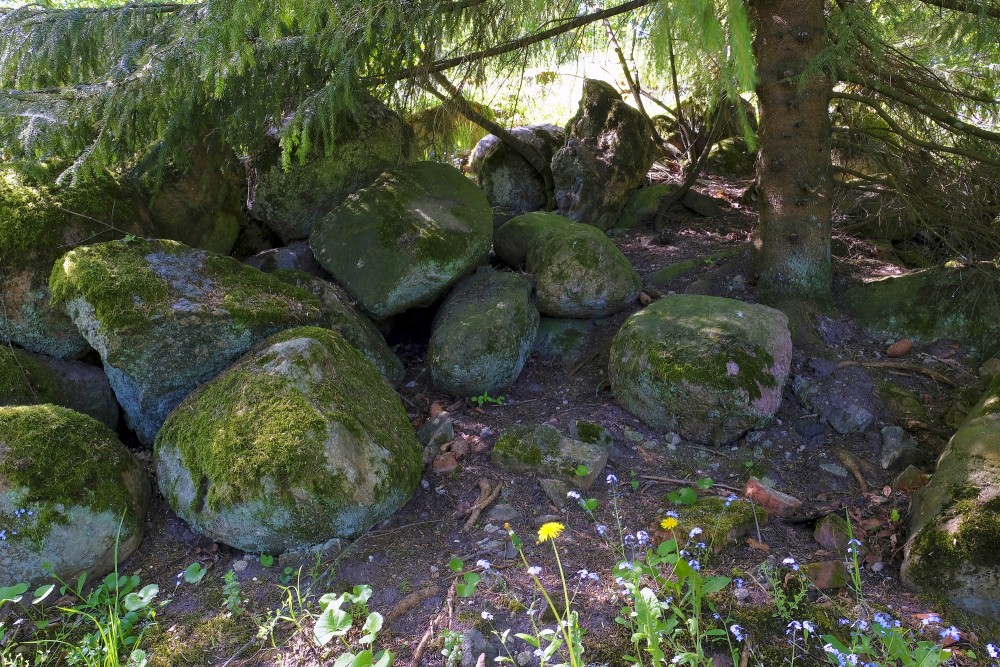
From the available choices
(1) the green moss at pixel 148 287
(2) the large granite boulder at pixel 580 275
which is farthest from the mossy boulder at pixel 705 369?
(1) the green moss at pixel 148 287

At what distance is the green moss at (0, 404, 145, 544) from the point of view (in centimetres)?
289

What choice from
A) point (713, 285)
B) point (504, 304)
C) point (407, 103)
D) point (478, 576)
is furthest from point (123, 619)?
point (713, 285)

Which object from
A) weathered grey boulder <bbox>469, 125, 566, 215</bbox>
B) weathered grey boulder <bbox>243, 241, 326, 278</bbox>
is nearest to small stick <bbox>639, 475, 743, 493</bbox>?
weathered grey boulder <bbox>243, 241, 326, 278</bbox>

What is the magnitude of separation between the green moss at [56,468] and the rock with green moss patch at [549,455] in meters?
1.87

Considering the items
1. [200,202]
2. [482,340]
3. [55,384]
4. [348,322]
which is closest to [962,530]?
[482,340]

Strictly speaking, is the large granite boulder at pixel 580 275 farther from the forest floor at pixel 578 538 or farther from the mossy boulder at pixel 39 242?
the mossy boulder at pixel 39 242

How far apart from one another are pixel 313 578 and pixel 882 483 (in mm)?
2929

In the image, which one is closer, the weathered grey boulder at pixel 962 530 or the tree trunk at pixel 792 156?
the weathered grey boulder at pixel 962 530

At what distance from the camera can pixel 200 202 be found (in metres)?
4.82

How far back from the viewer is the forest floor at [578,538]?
2.60 m

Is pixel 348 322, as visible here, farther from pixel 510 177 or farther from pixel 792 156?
pixel 792 156

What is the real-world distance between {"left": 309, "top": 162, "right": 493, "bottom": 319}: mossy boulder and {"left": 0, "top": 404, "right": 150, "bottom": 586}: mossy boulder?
6.25ft

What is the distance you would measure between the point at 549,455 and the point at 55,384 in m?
2.85

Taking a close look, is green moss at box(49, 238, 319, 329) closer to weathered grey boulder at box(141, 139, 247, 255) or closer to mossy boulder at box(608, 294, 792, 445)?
weathered grey boulder at box(141, 139, 247, 255)
